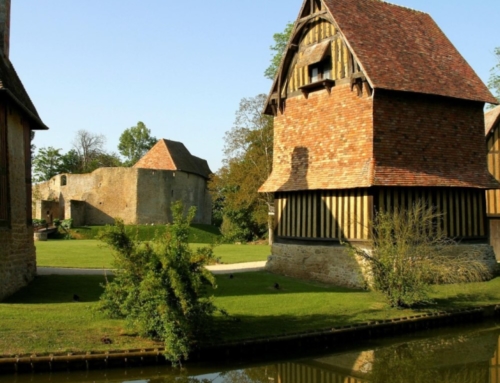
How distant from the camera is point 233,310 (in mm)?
11570

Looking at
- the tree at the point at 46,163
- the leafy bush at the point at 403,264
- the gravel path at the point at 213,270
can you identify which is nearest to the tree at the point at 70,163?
the tree at the point at 46,163

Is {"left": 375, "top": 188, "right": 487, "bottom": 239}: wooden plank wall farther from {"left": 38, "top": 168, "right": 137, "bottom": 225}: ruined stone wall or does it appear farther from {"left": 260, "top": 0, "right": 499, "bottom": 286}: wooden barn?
{"left": 38, "top": 168, "right": 137, "bottom": 225}: ruined stone wall

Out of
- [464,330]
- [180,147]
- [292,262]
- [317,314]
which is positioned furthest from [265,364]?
[180,147]

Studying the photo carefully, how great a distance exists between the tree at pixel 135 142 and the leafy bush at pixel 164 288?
57.6 m

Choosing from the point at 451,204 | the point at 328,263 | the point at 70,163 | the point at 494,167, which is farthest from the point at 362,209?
the point at 70,163

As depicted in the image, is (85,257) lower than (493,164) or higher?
lower

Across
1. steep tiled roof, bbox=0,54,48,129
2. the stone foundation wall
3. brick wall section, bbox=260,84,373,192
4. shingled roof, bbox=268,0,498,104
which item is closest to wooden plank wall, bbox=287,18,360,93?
shingled roof, bbox=268,0,498,104

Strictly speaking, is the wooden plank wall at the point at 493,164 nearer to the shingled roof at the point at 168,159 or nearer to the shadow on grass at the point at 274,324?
the shadow on grass at the point at 274,324

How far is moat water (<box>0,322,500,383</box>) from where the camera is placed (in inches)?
340

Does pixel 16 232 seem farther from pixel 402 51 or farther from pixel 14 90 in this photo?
pixel 402 51

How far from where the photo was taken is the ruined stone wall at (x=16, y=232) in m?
11.9

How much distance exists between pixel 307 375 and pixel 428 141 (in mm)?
9151

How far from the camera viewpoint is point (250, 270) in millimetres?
18234

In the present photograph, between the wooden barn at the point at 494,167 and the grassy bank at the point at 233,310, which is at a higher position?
the wooden barn at the point at 494,167
